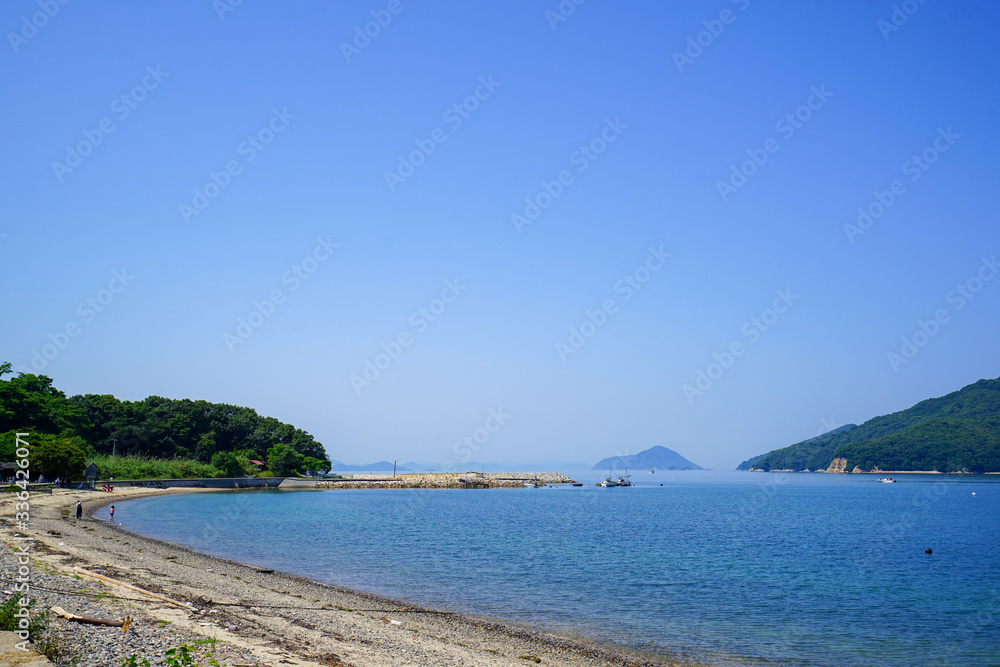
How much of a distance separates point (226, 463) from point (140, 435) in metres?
15.3

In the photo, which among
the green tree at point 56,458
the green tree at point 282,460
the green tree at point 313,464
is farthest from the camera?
the green tree at point 313,464

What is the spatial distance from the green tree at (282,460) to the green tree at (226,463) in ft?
34.7

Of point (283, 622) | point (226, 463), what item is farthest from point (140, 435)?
point (283, 622)

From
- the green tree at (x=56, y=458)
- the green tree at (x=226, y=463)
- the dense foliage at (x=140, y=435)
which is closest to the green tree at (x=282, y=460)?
the dense foliage at (x=140, y=435)

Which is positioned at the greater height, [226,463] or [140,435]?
[140,435]

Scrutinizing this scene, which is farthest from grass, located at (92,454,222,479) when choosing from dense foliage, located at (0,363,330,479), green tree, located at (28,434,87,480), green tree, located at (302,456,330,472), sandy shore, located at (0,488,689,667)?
sandy shore, located at (0,488,689,667)

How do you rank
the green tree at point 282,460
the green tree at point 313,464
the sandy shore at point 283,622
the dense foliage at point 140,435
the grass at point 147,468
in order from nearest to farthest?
the sandy shore at point 283,622 < the dense foliage at point 140,435 < the grass at point 147,468 < the green tree at point 282,460 < the green tree at point 313,464

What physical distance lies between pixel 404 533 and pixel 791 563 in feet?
89.6

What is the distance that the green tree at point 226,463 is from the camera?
110250 millimetres

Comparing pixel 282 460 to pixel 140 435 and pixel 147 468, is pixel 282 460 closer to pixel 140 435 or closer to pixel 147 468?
pixel 140 435

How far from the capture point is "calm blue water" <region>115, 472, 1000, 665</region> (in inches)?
795

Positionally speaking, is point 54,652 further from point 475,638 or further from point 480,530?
point 480,530

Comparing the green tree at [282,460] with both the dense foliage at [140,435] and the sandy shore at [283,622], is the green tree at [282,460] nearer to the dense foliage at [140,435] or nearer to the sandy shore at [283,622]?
the dense foliage at [140,435]

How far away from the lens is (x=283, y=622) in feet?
57.1
